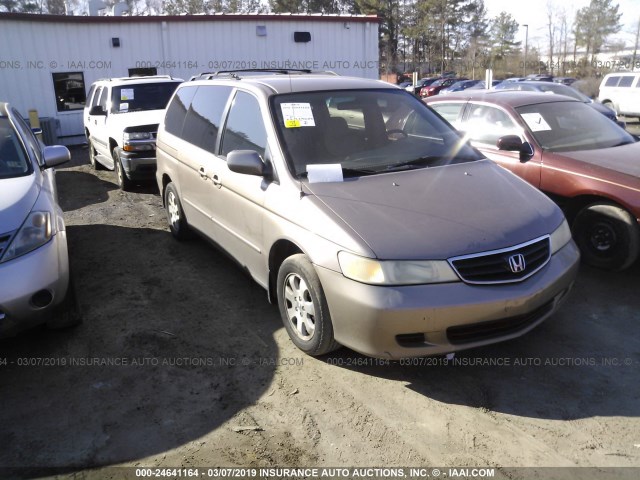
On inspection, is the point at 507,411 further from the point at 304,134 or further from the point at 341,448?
the point at 304,134

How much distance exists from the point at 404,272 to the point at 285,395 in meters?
1.08

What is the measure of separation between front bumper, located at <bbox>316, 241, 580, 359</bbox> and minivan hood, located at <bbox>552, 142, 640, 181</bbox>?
2213mm

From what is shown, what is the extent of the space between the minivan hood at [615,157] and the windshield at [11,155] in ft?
16.2

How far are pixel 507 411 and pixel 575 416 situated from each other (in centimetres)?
37

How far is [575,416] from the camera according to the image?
3.10 metres

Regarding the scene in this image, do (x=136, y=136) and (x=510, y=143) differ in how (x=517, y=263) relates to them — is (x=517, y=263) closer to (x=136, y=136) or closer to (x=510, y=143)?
(x=510, y=143)

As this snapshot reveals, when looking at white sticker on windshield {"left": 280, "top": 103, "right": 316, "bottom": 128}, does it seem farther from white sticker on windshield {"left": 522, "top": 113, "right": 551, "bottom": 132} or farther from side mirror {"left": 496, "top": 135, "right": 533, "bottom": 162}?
white sticker on windshield {"left": 522, "top": 113, "right": 551, "bottom": 132}

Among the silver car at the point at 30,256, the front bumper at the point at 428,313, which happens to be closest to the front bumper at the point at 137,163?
the silver car at the point at 30,256

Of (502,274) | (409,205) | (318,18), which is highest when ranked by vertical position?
(318,18)

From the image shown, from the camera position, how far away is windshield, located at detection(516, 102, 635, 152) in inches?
224

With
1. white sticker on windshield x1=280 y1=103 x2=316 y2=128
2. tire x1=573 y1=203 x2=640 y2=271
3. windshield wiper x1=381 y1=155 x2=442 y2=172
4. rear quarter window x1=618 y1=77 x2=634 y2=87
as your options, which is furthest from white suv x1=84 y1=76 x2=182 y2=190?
rear quarter window x1=618 y1=77 x2=634 y2=87

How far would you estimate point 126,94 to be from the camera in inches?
387

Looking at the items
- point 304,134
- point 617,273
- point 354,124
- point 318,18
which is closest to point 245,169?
point 304,134

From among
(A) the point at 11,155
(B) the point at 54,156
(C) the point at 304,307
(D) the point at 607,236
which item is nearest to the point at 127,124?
(B) the point at 54,156
